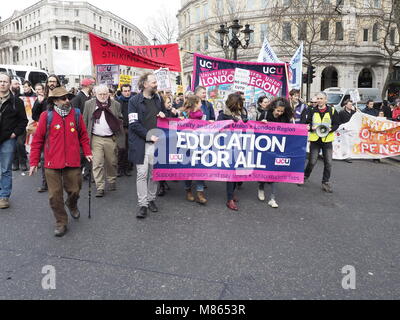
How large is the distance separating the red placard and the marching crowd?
61 centimetres

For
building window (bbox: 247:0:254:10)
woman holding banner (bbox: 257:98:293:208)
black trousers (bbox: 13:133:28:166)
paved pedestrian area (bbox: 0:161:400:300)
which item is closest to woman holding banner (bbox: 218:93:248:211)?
paved pedestrian area (bbox: 0:161:400:300)

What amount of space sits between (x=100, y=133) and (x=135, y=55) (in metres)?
2.40

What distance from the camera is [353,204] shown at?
18.8 feet

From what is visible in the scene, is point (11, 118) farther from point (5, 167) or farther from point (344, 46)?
point (344, 46)

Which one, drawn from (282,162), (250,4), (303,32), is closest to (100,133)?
(282,162)

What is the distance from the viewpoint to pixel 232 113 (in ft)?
18.5

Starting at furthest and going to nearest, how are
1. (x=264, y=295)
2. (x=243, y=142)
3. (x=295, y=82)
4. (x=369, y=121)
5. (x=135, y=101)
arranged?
1. (x=369, y=121)
2. (x=295, y=82)
3. (x=243, y=142)
4. (x=135, y=101)
5. (x=264, y=295)

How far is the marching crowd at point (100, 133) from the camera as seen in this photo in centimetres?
423

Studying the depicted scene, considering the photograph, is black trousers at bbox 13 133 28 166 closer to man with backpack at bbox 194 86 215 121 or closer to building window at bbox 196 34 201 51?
man with backpack at bbox 194 86 215 121

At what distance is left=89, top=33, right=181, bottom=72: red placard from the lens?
7.23 m

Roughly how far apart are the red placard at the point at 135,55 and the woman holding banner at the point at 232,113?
2.82m

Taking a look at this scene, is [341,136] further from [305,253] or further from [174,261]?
[174,261]
